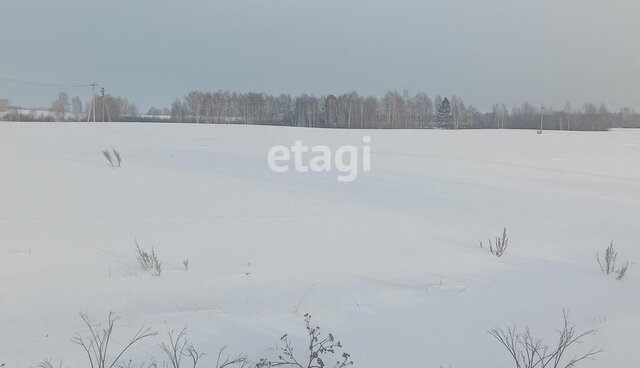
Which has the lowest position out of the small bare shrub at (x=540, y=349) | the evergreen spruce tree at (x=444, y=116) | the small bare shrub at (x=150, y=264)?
the small bare shrub at (x=540, y=349)

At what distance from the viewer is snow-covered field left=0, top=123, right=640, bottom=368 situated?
355 cm

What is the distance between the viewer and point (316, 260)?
5625mm

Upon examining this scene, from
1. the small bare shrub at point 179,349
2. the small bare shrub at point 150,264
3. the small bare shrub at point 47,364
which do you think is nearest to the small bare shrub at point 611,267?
the small bare shrub at point 179,349

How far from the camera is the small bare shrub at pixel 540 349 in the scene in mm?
3062

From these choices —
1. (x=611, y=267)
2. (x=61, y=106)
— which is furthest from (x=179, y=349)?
(x=61, y=106)

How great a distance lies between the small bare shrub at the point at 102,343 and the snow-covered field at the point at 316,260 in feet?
0.24

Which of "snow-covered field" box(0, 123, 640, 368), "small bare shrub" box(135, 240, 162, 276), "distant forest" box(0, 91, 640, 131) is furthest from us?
"distant forest" box(0, 91, 640, 131)

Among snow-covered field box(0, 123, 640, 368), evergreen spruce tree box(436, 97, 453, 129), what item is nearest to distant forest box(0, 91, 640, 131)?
evergreen spruce tree box(436, 97, 453, 129)

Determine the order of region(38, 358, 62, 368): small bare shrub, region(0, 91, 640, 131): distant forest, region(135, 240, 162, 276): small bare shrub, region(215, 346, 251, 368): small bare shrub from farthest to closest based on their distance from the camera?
region(0, 91, 640, 131): distant forest
region(135, 240, 162, 276): small bare shrub
region(215, 346, 251, 368): small bare shrub
region(38, 358, 62, 368): small bare shrub

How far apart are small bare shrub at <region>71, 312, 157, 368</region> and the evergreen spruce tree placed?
57.4 meters

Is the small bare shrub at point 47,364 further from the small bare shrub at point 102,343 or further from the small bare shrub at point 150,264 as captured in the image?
the small bare shrub at point 150,264

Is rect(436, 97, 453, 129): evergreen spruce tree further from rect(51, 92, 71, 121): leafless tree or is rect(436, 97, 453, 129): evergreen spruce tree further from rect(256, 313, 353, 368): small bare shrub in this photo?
rect(256, 313, 353, 368): small bare shrub

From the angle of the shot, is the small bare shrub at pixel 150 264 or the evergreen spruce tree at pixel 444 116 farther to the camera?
the evergreen spruce tree at pixel 444 116

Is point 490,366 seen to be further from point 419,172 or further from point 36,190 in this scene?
point 419,172
